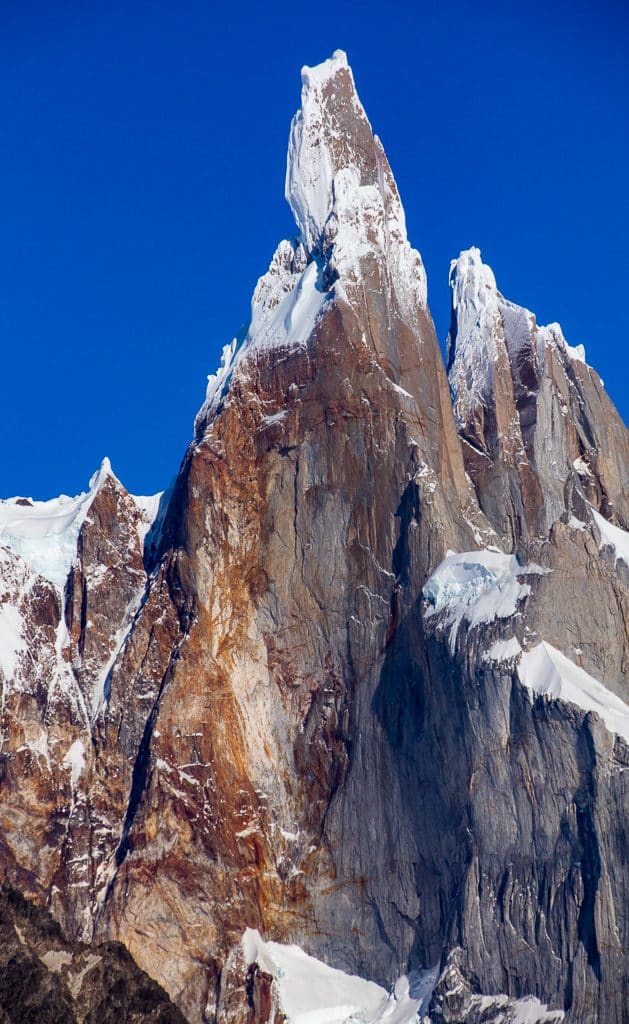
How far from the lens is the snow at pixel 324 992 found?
9006 centimetres

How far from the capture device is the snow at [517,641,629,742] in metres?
85.9

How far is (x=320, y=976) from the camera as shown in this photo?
92500mm

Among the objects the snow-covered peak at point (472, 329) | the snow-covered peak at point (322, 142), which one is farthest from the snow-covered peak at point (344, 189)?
the snow-covered peak at point (472, 329)

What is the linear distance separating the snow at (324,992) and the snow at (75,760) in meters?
12.9

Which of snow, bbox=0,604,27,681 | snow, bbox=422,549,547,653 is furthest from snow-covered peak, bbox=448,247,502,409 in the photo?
snow, bbox=0,604,27,681

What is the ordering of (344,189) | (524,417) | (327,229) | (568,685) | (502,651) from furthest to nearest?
(524,417), (344,189), (327,229), (502,651), (568,685)

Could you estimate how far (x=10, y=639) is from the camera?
4055 inches

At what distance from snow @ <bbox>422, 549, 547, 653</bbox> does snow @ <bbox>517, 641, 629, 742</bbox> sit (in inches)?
118

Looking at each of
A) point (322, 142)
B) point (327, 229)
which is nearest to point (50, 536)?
point (327, 229)

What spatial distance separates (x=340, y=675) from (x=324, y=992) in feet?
54.5

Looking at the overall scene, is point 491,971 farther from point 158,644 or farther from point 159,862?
point 158,644

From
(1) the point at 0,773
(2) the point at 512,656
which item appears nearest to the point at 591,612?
(2) the point at 512,656

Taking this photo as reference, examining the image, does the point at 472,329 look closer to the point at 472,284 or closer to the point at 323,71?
the point at 472,284

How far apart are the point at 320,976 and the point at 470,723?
14.9 meters
